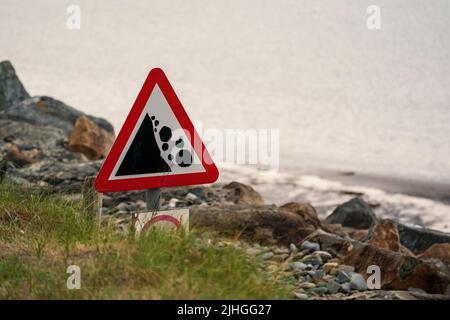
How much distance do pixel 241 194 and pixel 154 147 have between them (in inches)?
202

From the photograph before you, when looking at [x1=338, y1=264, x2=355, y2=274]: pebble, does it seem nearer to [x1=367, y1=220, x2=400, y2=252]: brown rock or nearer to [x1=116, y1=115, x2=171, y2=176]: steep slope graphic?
[x1=367, y1=220, x2=400, y2=252]: brown rock

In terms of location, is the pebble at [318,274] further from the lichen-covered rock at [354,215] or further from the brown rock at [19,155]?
the brown rock at [19,155]

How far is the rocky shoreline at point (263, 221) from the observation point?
7.10 meters

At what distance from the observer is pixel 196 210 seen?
8.73 m

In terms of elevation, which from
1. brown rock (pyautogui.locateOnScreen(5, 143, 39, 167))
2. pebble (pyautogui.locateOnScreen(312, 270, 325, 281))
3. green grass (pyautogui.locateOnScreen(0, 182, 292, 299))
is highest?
green grass (pyautogui.locateOnScreen(0, 182, 292, 299))

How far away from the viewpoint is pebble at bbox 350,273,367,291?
22.2 feet

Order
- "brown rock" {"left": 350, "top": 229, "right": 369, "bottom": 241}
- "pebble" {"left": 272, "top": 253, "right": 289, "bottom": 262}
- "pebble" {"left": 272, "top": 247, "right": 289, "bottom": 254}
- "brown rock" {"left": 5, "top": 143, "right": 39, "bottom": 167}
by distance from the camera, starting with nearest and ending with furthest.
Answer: "pebble" {"left": 272, "top": 253, "right": 289, "bottom": 262}, "pebble" {"left": 272, "top": 247, "right": 289, "bottom": 254}, "brown rock" {"left": 350, "top": 229, "right": 369, "bottom": 241}, "brown rock" {"left": 5, "top": 143, "right": 39, "bottom": 167}

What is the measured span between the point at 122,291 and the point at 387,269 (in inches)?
111

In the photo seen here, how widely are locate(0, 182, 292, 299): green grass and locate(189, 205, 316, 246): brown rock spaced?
205 centimetres

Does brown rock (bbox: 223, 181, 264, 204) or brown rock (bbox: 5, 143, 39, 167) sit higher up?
brown rock (bbox: 5, 143, 39, 167)

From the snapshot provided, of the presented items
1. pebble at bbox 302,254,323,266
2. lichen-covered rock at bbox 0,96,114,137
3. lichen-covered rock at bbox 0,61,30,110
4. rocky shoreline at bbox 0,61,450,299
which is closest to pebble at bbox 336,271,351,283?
rocky shoreline at bbox 0,61,450,299

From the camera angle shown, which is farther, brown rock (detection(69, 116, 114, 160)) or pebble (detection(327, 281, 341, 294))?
brown rock (detection(69, 116, 114, 160))
